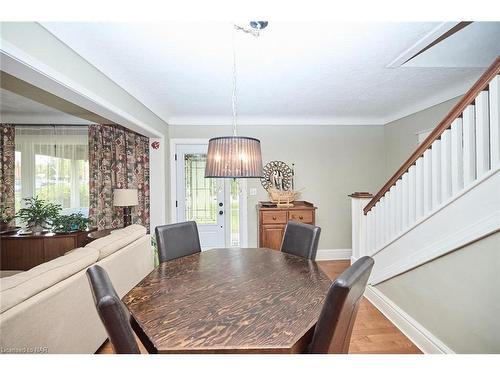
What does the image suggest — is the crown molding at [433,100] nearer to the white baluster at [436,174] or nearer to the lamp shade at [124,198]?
the white baluster at [436,174]

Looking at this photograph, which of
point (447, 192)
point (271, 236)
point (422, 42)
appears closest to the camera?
point (447, 192)

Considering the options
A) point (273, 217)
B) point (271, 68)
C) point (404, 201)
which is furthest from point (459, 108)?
point (273, 217)

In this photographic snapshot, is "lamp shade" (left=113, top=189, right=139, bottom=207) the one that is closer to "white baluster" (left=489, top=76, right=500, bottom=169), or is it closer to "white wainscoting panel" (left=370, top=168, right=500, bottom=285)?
"white wainscoting panel" (left=370, top=168, right=500, bottom=285)

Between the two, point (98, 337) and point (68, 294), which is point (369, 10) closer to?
point (68, 294)

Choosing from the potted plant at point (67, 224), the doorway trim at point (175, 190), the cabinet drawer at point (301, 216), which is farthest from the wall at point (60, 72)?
the cabinet drawer at point (301, 216)

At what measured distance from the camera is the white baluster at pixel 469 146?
155 centimetres

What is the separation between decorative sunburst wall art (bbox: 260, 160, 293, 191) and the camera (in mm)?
4000

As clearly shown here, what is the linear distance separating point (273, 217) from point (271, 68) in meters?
1.89

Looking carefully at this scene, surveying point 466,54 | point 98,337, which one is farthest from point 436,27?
point 98,337

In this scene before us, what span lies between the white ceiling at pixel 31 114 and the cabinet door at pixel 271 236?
129 inches

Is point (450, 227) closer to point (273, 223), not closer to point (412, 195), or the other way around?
point (412, 195)

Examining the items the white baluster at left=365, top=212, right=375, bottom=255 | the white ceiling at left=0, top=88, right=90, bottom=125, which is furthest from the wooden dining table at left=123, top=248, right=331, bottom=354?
the white ceiling at left=0, top=88, right=90, bottom=125

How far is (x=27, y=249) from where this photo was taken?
301 cm

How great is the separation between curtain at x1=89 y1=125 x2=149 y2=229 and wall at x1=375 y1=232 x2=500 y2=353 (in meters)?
3.61
